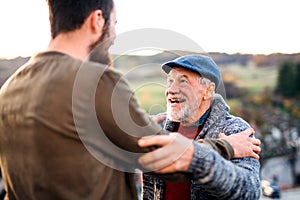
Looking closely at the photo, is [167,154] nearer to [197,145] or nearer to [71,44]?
[197,145]

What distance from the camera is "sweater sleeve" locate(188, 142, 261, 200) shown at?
64.2 inches

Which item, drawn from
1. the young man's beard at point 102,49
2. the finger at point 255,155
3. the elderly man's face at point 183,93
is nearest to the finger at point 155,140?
the young man's beard at point 102,49

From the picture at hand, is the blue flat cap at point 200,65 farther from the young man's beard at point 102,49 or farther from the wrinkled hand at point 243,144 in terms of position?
the young man's beard at point 102,49

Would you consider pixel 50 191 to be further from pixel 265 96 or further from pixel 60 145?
pixel 265 96

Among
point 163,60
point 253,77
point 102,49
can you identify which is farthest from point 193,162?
point 253,77

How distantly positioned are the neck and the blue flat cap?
1312mm

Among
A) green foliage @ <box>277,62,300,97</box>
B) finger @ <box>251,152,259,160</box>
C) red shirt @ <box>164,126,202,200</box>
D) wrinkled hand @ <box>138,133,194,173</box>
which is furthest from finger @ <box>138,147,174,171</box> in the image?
green foliage @ <box>277,62,300,97</box>

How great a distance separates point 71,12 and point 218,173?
77 centimetres

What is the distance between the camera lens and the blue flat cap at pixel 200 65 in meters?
2.89

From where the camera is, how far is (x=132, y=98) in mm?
1542

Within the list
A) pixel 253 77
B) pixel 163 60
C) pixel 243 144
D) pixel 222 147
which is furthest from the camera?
pixel 253 77

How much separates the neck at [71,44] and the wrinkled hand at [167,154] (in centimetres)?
39

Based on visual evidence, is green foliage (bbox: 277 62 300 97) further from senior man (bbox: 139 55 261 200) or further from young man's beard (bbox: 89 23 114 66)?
young man's beard (bbox: 89 23 114 66)

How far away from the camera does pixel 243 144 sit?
2.13 meters
